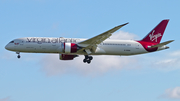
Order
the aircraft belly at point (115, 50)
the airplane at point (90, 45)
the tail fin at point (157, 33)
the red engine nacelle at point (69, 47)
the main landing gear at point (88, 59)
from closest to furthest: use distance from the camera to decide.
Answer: the red engine nacelle at point (69, 47) < the airplane at point (90, 45) < the aircraft belly at point (115, 50) < the main landing gear at point (88, 59) < the tail fin at point (157, 33)

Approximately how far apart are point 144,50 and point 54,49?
16.0 m

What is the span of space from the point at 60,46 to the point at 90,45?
495cm

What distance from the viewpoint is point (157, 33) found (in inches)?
2724

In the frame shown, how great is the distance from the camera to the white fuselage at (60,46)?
6228cm

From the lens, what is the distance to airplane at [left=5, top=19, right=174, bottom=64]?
6222 cm

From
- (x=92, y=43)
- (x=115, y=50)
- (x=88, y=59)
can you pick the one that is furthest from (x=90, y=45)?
(x=115, y=50)

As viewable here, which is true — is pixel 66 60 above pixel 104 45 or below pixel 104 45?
below

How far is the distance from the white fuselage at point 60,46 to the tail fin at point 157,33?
2556 mm

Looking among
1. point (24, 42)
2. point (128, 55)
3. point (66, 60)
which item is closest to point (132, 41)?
point (128, 55)

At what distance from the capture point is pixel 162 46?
66312 millimetres

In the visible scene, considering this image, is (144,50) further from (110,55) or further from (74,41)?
(74,41)

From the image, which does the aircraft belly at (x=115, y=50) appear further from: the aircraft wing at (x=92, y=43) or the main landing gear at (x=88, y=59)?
the main landing gear at (x=88, y=59)

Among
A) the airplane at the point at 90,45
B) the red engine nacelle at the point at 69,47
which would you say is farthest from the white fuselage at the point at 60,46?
the red engine nacelle at the point at 69,47

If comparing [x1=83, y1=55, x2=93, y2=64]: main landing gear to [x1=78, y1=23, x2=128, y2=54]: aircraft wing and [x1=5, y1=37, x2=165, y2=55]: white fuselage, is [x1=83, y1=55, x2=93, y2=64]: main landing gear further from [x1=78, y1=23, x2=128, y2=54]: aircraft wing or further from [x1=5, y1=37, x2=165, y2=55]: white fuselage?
[x1=78, y1=23, x2=128, y2=54]: aircraft wing
